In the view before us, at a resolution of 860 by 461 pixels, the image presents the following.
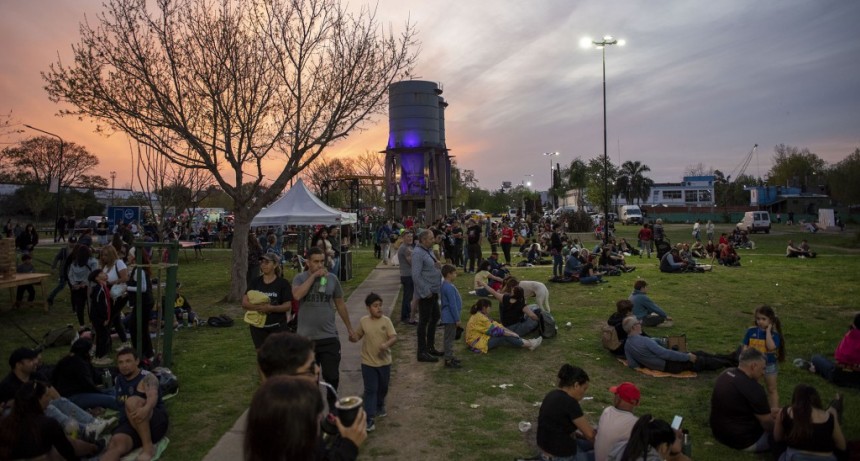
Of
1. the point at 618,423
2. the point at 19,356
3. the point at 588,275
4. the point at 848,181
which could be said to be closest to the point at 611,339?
the point at 618,423

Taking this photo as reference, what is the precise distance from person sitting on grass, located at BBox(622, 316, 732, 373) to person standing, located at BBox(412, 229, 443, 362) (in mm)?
3020

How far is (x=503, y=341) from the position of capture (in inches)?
375

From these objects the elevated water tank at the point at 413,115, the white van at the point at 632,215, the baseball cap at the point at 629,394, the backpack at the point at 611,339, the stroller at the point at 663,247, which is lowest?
the backpack at the point at 611,339

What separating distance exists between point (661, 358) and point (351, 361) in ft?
15.4

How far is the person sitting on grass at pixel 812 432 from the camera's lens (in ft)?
15.0

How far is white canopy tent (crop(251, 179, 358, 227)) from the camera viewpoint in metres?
17.4

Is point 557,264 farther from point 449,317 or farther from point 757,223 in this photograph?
point 757,223

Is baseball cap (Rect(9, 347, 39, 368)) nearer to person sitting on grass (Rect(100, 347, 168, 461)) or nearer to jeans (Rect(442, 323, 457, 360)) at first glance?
person sitting on grass (Rect(100, 347, 168, 461))

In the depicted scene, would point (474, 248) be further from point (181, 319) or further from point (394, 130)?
point (394, 130)

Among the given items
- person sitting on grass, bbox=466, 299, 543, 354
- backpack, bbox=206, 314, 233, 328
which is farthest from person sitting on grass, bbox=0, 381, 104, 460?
backpack, bbox=206, 314, 233, 328

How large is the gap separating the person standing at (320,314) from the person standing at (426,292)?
2.71 meters

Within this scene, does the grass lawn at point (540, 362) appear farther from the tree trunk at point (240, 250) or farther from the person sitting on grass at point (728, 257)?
the person sitting on grass at point (728, 257)

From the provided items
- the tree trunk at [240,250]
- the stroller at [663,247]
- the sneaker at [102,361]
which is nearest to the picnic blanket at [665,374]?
the sneaker at [102,361]

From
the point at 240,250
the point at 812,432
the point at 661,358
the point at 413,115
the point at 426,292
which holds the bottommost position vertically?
the point at 661,358
